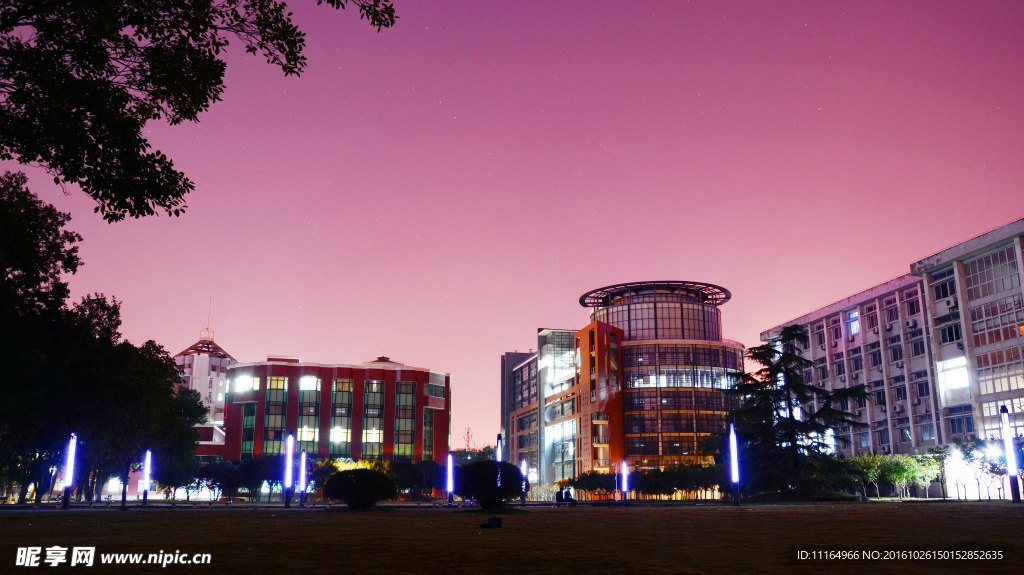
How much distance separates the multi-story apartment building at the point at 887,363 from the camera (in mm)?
96125

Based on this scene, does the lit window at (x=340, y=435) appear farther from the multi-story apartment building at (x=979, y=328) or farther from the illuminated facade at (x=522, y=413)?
the multi-story apartment building at (x=979, y=328)

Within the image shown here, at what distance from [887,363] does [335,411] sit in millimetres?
83639

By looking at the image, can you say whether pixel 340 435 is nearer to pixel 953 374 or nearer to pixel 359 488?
pixel 953 374

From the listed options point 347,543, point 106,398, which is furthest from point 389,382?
point 347,543

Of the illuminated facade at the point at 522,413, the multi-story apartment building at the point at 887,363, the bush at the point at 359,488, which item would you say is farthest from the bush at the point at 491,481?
the illuminated facade at the point at 522,413

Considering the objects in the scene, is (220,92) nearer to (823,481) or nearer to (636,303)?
(823,481)

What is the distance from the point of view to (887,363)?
10312cm

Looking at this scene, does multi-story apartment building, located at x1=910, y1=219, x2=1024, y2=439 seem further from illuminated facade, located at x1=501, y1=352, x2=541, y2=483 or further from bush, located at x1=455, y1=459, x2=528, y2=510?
illuminated facade, located at x1=501, y1=352, x2=541, y2=483

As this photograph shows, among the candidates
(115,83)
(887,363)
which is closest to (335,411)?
(887,363)

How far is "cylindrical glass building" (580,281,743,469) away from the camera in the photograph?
127m

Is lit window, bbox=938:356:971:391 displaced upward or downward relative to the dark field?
upward

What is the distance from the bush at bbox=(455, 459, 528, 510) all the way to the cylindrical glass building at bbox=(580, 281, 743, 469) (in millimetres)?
88576

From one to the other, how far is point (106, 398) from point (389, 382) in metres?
96.0

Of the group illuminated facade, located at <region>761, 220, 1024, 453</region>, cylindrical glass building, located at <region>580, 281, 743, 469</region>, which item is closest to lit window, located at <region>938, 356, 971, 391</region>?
illuminated facade, located at <region>761, 220, 1024, 453</region>
